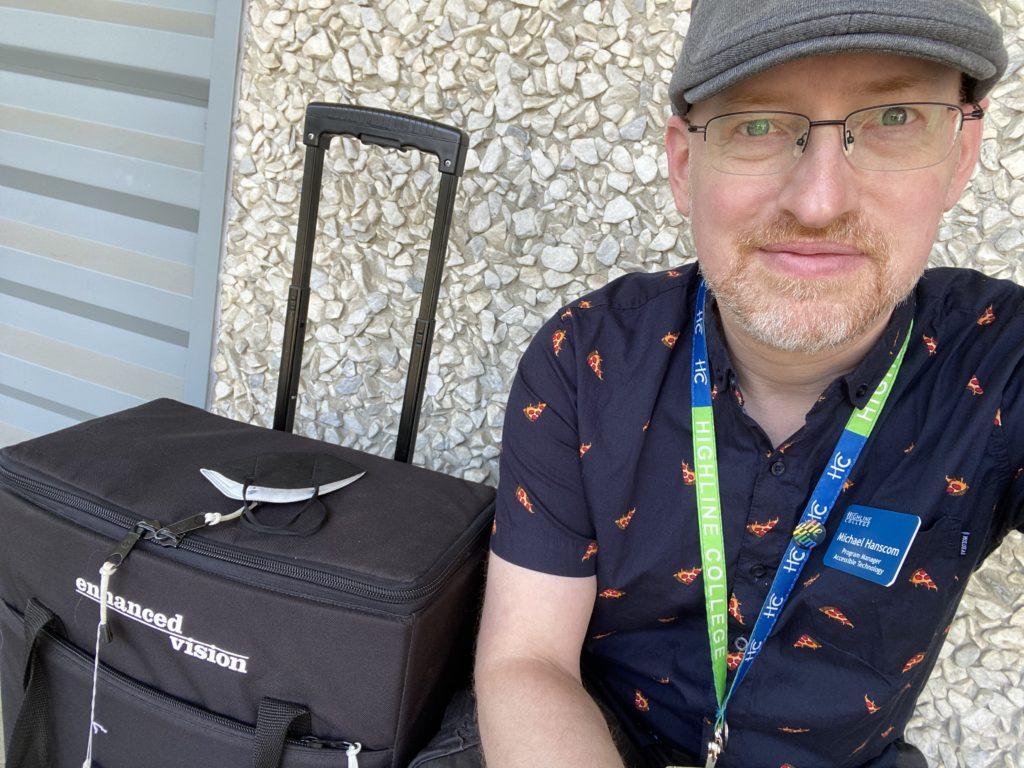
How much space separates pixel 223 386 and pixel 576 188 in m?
1.11

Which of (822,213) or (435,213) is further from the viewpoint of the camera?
(435,213)

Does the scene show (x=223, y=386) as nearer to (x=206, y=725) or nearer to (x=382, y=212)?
(x=382, y=212)

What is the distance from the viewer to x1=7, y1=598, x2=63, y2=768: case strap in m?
1.33

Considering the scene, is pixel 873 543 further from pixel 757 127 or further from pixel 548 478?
pixel 757 127

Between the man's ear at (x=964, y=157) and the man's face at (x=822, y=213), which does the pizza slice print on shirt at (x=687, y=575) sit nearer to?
the man's face at (x=822, y=213)

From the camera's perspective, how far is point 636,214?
1679 millimetres

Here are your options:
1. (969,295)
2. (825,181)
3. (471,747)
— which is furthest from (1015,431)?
(471,747)

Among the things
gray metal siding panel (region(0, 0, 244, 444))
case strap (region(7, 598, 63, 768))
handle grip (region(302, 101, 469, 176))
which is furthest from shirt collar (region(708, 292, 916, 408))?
gray metal siding panel (region(0, 0, 244, 444))

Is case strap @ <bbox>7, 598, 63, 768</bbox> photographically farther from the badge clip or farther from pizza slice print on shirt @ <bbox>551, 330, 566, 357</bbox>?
the badge clip

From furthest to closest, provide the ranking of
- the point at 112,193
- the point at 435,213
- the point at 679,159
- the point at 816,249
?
the point at 112,193, the point at 435,213, the point at 679,159, the point at 816,249

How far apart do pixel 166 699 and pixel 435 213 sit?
39.3 inches

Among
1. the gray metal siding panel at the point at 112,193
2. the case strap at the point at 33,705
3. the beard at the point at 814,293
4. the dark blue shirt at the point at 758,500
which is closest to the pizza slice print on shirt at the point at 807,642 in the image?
the dark blue shirt at the point at 758,500

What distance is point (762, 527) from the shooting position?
1148mm

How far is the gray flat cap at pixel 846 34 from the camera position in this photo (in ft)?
2.86
